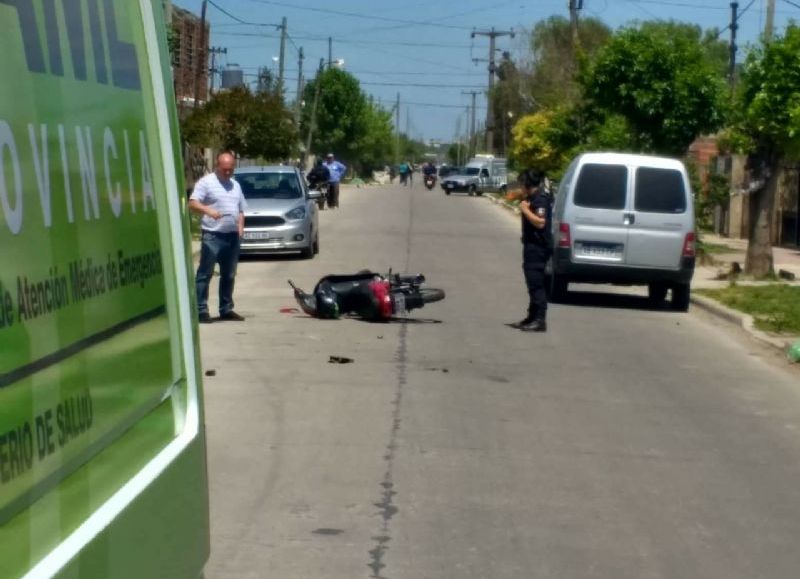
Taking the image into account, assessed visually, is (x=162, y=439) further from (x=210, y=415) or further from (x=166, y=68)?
(x=210, y=415)

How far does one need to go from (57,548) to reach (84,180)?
0.72m

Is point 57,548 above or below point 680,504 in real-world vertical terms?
above

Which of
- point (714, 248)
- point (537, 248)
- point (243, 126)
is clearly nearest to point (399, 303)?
point (537, 248)

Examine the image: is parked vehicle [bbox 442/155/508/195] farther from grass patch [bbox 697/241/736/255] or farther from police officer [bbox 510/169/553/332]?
police officer [bbox 510/169/553/332]

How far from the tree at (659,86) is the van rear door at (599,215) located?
1015 centimetres

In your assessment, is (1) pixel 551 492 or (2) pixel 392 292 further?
(2) pixel 392 292

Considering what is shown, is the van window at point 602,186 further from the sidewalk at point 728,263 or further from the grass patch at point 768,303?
the sidewalk at point 728,263

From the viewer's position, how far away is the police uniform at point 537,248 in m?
15.1

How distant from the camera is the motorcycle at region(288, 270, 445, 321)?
15875mm

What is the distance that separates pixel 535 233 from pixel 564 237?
12.9ft

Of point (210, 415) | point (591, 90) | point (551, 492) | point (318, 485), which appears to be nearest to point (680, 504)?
point (551, 492)

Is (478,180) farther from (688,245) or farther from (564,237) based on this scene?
(688,245)

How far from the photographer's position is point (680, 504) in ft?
25.8

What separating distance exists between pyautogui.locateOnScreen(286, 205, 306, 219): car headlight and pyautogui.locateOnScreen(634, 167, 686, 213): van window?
8193mm
